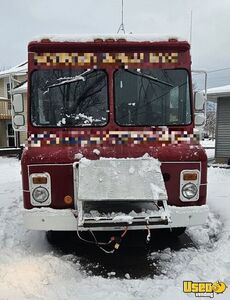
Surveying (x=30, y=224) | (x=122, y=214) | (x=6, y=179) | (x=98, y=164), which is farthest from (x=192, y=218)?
(x=6, y=179)

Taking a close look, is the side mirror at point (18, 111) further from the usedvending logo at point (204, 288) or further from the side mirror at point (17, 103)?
the usedvending logo at point (204, 288)

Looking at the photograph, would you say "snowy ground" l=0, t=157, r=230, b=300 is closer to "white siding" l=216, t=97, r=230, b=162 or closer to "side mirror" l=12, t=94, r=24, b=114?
"side mirror" l=12, t=94, r=24, b=114

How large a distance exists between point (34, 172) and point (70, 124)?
84 centimetres

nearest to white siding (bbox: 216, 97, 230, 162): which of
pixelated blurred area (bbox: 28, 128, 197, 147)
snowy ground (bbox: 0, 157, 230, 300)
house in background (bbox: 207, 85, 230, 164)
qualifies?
house in background (bbox: 207, 85, 230, 164)

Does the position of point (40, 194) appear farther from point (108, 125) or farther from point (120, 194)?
point (108, 125)

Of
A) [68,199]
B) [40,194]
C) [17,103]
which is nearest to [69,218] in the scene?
[68,199]

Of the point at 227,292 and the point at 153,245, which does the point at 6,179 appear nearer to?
the point at 153,245

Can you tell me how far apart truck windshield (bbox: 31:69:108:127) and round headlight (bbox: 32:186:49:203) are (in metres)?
0.91

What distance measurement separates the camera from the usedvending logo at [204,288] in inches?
145

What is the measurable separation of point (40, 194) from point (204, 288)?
2.28 meters

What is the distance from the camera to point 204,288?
382 cm

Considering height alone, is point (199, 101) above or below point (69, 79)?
below

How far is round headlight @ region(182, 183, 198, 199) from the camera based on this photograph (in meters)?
4.72

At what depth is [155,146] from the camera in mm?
4867
